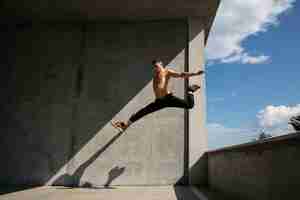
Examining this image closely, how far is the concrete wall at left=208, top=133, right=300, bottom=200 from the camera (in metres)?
2.53

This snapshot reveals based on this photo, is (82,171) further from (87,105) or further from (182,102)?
(182,102)

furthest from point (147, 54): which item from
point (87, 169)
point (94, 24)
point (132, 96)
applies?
point (87, 169)

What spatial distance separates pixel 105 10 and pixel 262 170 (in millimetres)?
→ 6174

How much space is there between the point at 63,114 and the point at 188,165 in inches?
147

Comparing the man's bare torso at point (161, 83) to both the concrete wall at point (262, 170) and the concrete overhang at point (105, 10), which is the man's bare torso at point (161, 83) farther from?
→ the concrete overhang at point (105, 10)

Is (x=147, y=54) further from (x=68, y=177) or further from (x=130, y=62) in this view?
(x=68, y=177)

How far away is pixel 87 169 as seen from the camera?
7500mm

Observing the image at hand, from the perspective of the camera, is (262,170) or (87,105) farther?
(87,105)

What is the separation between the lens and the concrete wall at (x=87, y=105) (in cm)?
748

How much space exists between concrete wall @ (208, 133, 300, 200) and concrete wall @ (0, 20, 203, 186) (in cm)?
243

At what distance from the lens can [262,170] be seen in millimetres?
3379

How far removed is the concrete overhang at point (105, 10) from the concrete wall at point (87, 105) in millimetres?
283

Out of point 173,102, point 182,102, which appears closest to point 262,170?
point 182,102

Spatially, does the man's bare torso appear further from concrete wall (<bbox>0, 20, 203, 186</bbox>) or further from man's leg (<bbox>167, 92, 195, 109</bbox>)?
concrete wall (<bbox>0, 20, 203, 186</bbox>)
